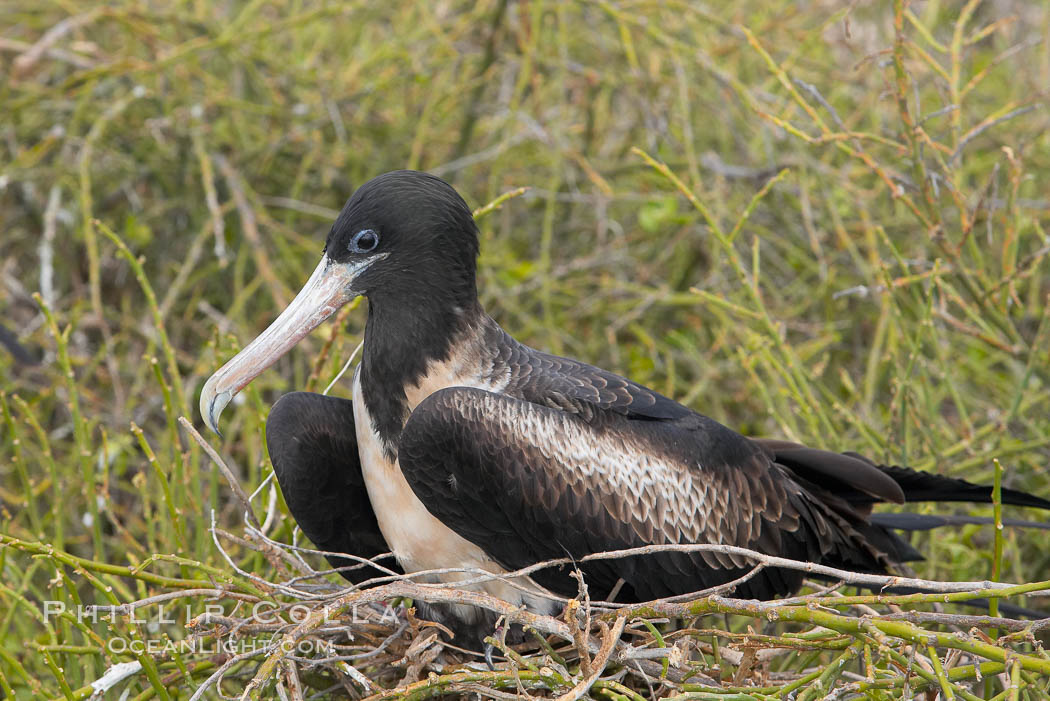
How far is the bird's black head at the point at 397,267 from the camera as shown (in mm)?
2943

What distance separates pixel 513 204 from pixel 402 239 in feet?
6.44

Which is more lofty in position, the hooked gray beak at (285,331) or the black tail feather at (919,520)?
the hooked gray beak at (285,331)

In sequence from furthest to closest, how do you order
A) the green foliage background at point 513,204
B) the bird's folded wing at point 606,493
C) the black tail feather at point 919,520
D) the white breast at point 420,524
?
1. the green foliage background at point 513,204
2. the black tail feather at point 919,520
3. the white breast at point 420,524
4. the bird's folded wing at point 606,493

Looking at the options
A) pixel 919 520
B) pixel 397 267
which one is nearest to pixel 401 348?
pixel 397 267

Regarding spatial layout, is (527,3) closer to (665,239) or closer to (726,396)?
(665,239)

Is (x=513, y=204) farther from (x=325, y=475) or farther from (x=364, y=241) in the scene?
(x=325, y=475)

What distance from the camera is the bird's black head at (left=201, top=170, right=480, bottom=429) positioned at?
2.94m

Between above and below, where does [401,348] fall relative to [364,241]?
below

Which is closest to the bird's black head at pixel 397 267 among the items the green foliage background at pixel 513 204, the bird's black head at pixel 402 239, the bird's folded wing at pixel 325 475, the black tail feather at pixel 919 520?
the bird's black head at pixel 402 239

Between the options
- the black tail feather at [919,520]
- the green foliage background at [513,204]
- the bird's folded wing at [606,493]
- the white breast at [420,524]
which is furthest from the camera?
the green foliage background at [513,204]

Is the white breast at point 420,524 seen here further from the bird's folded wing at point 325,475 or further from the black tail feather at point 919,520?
the black tail feather at point 919,520

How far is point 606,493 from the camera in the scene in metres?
2.86

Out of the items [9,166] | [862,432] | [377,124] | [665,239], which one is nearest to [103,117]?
[9,166]

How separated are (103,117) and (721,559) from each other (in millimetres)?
2650
